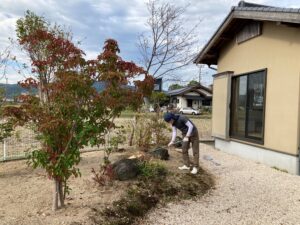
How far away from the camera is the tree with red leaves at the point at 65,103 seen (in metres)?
4.64

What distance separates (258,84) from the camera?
9.59 m

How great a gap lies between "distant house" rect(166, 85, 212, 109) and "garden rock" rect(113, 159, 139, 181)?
45.7 m

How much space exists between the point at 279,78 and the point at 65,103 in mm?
5695

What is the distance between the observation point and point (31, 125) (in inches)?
199

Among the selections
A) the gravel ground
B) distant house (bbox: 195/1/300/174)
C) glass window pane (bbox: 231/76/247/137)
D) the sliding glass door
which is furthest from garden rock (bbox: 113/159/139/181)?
glass window pane (bbox: 231/76/247/137)

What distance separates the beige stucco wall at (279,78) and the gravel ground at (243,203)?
2.81 feet

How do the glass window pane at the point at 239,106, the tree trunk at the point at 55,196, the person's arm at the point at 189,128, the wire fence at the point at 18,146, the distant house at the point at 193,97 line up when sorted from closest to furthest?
the tree trunk at the point at 55,196 → the person's arm at the point at 189,128 → the wire fence at the point at 18,146 → the glass window pane at the point at 239,106 → the distant house at the point at 193,97

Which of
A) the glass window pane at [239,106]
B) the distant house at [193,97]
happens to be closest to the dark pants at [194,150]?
the glass window pane at [239,106]

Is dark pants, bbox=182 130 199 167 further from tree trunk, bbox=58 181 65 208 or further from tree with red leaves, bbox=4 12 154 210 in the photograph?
tree trunk, bbox=58 181 65 208

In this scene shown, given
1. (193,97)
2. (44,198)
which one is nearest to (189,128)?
(44,198)

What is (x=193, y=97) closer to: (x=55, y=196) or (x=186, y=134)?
(x=186, y=134)

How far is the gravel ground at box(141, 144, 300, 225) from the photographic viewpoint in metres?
5.16

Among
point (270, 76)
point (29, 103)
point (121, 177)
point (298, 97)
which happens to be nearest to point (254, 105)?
point (270, 76)

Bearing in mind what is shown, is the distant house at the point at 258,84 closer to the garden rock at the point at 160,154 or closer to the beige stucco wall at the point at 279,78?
the beige stucco wall at the point at 279,78
